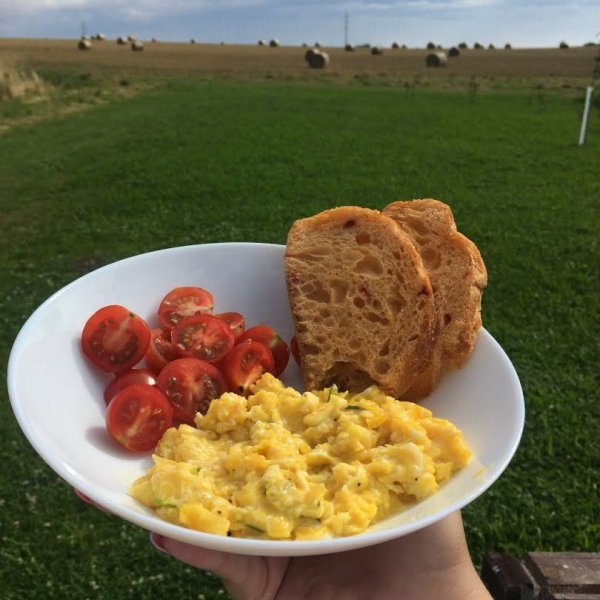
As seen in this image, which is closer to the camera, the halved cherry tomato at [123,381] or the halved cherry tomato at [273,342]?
the halved cherry tomato at [123,381]

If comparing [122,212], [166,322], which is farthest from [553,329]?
[122,212]

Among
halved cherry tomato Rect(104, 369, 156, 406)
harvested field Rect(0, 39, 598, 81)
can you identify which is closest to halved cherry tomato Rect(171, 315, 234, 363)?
halved cherry tomato Rect(104, 369, 156, 406)

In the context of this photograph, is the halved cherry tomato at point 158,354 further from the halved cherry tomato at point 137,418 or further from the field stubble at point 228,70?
the field stubble at point 228,70

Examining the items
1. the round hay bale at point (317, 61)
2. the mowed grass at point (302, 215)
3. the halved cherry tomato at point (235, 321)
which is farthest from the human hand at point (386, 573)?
the round hay bale at point (317, 61)

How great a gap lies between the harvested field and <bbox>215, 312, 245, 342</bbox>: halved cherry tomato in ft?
94.4

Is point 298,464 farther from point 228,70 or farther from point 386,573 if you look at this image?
point 228,70

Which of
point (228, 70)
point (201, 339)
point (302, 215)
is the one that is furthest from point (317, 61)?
point (201, 339)

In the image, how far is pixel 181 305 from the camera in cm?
237

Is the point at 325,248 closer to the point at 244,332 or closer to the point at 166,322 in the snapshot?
the point at 244,332

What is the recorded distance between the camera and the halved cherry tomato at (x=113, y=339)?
83.2 inches

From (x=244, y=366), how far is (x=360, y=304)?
469 millimetres

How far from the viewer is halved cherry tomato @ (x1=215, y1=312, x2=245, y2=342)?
2387 mm

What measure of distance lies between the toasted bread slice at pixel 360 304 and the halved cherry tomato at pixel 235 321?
196 millimetres

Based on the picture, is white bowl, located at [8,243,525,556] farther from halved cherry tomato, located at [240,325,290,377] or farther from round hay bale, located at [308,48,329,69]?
round hay bale, located at [308,48,329,69]
